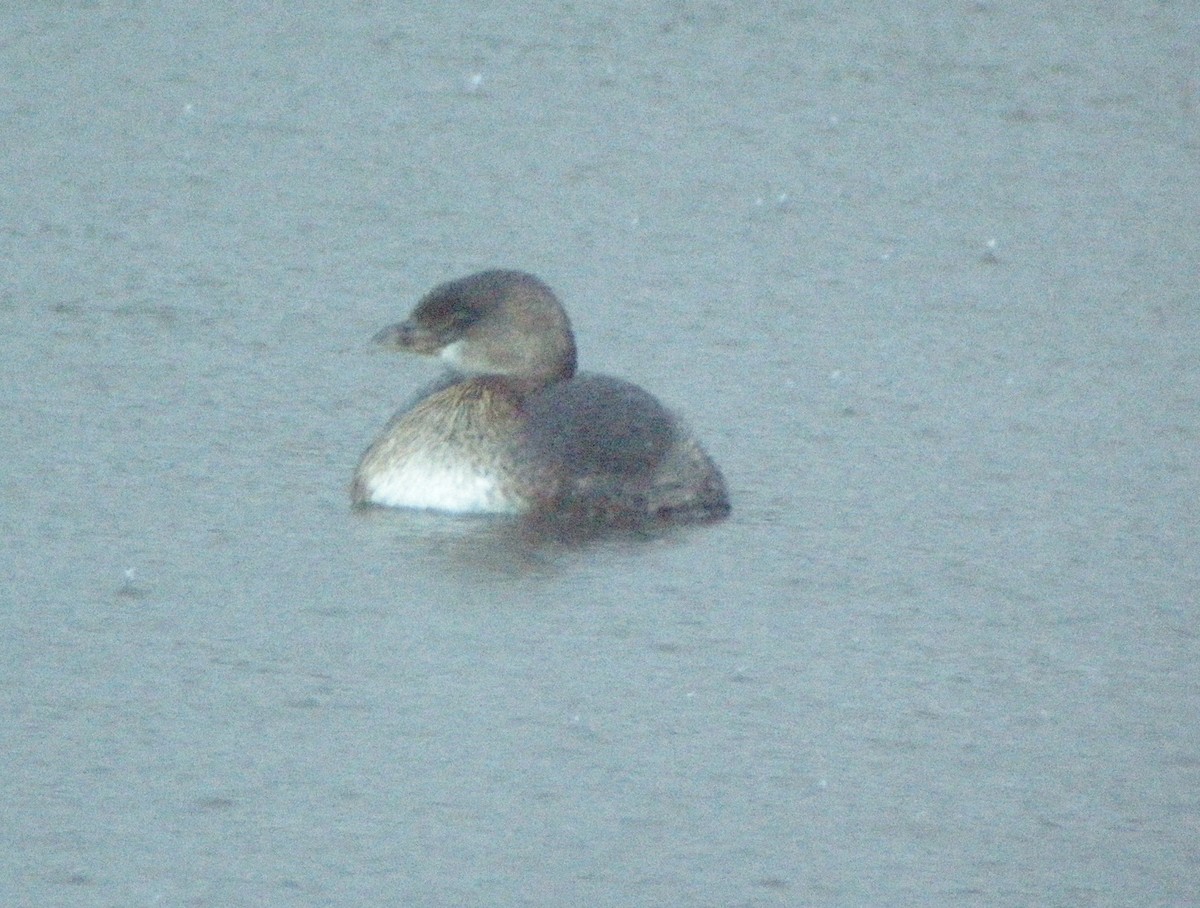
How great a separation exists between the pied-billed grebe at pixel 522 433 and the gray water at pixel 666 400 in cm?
Answer: 15

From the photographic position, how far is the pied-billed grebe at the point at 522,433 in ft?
28.6

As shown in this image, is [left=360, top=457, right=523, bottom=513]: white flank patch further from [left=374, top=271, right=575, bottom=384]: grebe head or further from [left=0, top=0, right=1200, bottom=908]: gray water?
[left=374, top=271, right=575, bottom=384]: grebe head

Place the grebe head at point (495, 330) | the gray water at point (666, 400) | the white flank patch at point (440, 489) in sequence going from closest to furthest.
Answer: the gray water at point (666, 400) < the white flank patch at point (440, 489) < the grebe head at point (495, 330)

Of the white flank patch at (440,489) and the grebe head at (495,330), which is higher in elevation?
the grebe head at (495,330)

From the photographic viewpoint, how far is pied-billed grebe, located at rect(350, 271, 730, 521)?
28.6 feet

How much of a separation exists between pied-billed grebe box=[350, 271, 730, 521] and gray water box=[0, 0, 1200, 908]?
0.15 metres

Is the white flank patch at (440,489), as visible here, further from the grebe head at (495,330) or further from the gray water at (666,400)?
the grebe head at (495,330)

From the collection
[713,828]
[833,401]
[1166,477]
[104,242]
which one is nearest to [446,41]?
[104,242]

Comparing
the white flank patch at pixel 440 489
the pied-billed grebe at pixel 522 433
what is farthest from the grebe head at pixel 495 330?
the white flank patch at pixel 440 489

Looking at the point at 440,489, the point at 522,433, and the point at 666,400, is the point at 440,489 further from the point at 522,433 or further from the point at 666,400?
the point at 666,400

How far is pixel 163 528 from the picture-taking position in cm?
829

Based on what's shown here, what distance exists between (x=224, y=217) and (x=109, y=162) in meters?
0.97

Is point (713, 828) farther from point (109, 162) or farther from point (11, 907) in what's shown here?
point (109, 162)

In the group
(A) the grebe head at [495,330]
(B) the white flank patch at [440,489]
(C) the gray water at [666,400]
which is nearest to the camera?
(C) the gray water at [666,400]
